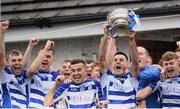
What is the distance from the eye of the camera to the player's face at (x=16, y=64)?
33.6ft

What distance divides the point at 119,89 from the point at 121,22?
31.6 inches

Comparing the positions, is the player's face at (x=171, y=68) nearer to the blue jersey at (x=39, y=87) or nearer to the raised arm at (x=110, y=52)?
the raised arm at (x=110, y=52)

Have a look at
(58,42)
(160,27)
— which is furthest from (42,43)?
(160,27)

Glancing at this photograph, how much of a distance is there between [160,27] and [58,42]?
1.73 metres

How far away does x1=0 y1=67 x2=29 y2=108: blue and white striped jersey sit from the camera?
10.0 meters

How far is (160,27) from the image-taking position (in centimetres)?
1252

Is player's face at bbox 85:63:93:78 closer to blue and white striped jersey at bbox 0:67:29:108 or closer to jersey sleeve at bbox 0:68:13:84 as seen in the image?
blue and white striped jersey at bbox 0:67:29:108

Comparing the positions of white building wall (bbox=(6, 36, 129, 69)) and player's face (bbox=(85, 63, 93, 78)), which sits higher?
white building wall (bbox=(6, 36, 129, 69))

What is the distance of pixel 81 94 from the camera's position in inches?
392

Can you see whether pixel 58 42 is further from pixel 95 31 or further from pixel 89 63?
pixel 89 63

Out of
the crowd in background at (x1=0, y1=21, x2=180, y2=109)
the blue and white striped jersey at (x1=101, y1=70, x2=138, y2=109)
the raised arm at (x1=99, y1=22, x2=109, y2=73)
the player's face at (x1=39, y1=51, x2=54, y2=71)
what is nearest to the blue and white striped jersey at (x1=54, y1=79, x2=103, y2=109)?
the crowd in background at (x1=0, y1=21, x2=180, y2=109)

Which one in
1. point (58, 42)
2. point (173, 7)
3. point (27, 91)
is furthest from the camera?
point (58, 42)

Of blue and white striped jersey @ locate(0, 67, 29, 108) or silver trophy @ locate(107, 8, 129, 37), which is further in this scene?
blue and white striped jersey @ locate(0, 67, 29, 108)

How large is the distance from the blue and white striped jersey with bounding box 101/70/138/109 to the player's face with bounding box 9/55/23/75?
1.08 m
